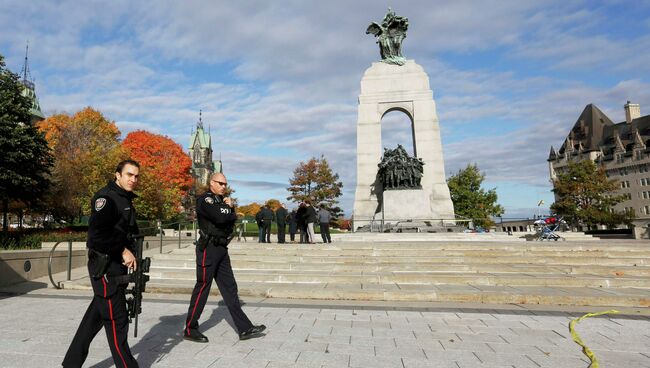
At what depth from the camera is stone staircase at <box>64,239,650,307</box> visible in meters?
7.24

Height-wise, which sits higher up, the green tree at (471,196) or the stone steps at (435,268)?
the green tree at (471,196)

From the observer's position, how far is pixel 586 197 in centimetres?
4300

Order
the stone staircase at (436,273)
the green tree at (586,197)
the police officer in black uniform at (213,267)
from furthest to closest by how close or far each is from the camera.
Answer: the green tree at (586,197) → the stone staircase at (436,273) → the police officer in black uniform at (213,267)

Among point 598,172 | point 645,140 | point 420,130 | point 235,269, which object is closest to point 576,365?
point 235,269

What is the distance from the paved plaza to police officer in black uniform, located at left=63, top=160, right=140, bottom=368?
78 cm

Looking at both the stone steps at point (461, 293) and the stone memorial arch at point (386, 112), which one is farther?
the stone memorial arch at point (386, 112)

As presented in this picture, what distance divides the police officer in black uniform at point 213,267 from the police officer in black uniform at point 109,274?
134cm

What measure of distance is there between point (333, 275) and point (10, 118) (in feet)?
66.3

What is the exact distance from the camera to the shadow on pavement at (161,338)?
12.6 feet

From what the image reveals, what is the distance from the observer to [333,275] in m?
9.21

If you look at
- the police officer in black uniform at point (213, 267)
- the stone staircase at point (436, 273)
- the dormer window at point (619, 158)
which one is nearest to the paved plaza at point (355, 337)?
the police officer in black uniform at point (213, 267)

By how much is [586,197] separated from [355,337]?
161ft

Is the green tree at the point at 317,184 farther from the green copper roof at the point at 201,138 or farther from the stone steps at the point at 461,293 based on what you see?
the green copper roof at the point at 201,138

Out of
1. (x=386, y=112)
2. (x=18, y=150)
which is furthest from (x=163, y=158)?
(x=386, y=112)
